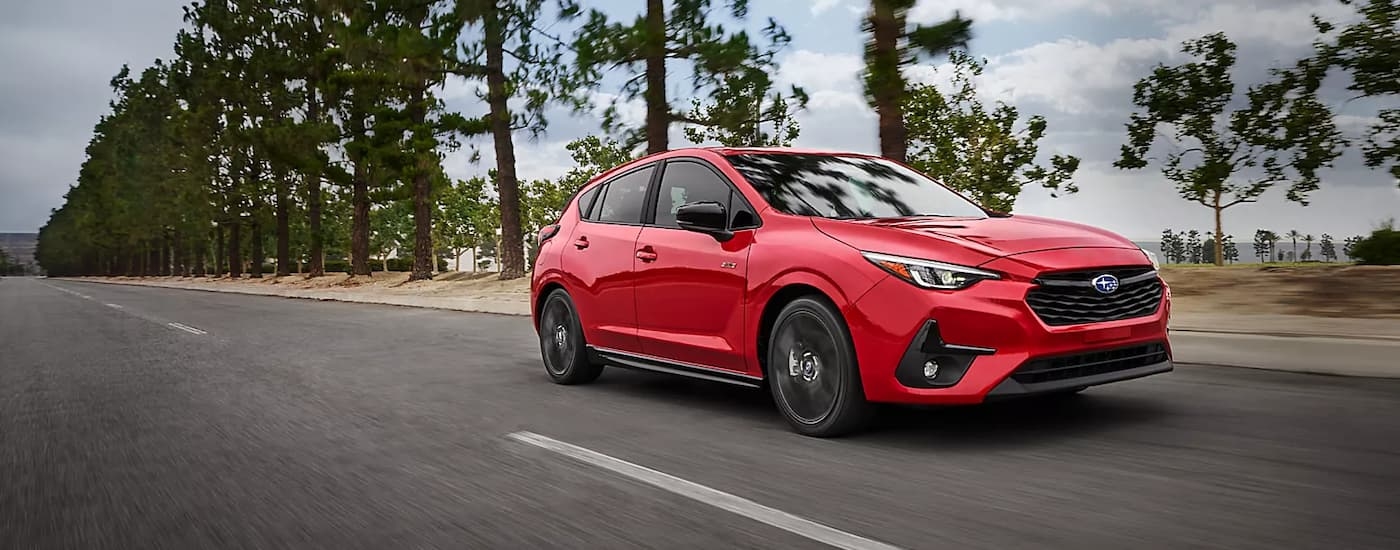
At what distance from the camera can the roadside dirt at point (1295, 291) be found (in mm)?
10977

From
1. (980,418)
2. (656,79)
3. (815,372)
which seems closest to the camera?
(815,372)

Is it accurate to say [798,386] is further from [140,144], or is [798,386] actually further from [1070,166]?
[140,144]

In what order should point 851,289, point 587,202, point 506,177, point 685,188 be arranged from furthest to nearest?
1. point 506,177
2. point 587,202
3. point 685,188
4. point 851,289

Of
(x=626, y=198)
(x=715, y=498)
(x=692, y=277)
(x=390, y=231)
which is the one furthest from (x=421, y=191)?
(x=390, y=231)

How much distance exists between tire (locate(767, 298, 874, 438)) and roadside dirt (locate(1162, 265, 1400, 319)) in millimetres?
7506

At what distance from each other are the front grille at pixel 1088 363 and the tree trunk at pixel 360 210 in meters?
33.0

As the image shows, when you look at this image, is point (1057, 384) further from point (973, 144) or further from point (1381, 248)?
point (973, 144)

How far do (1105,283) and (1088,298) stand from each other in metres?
0.14

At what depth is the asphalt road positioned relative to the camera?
157 inches

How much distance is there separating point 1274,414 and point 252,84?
1864 inches

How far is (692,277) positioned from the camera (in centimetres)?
664

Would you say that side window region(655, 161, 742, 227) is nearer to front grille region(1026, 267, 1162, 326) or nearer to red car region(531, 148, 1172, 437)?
red car region(531, 148, 1172, 437)

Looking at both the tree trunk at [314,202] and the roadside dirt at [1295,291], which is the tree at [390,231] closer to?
the tree trunk at [314,202]

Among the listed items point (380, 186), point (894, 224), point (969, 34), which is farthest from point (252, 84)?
point (894, 224)
